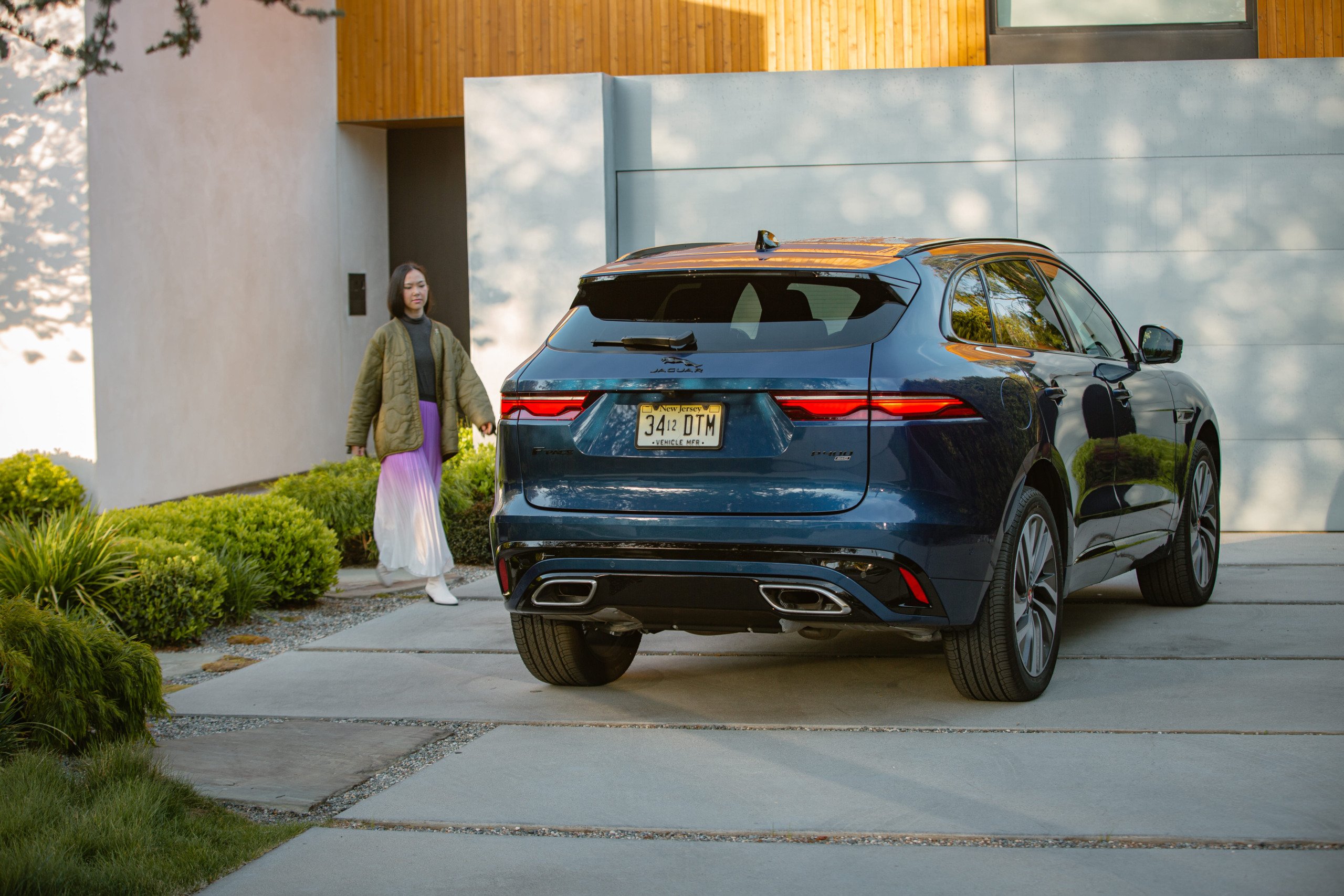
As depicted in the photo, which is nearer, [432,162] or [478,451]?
[478,451]

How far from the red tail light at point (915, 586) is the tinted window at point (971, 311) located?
37.1 inches

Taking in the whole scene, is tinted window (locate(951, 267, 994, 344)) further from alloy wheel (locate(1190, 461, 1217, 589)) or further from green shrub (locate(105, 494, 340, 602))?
green shrub (locate(105, 494, 340, 602))

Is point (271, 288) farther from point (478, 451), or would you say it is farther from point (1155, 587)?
point (1155, 587)

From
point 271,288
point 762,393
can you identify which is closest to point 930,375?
point 762,393

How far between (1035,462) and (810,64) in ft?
29.4

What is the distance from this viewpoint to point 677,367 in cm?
498

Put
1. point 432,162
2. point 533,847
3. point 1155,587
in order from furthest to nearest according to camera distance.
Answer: point 432,162
point 1155,587
point 533,847

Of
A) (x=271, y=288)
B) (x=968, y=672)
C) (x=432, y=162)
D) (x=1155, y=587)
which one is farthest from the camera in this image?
(x=432, y=162)

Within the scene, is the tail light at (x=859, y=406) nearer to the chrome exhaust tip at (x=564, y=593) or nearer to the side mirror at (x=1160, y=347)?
the chrome exhaust tip at (x=564, y=593)

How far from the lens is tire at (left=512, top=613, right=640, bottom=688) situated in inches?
227

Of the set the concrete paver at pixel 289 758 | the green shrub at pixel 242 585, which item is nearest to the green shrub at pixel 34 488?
the green shrub at pixel 242 585

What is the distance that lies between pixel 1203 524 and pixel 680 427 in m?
3.92

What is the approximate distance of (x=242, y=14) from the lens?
14352mm

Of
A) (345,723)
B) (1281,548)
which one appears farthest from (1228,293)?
(345,723)
